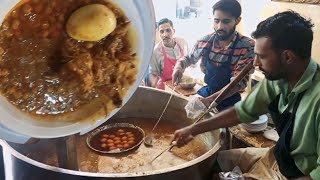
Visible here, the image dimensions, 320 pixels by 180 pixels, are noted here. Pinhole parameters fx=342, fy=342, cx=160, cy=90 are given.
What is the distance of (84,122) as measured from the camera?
116 centimetres

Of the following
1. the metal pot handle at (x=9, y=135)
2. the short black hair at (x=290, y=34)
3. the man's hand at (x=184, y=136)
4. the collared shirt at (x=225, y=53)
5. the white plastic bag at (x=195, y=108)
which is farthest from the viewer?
the collared shirt at (x=225, y=53)

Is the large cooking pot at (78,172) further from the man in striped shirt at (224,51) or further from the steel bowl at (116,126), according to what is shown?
the man in striped shirt at (224,51)

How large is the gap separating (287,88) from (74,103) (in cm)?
104

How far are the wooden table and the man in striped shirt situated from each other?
1.69ft

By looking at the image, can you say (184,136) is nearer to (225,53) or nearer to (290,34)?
(290,34)

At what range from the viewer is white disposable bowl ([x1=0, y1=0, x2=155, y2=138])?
1005 mm

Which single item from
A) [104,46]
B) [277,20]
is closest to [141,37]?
[104,46]

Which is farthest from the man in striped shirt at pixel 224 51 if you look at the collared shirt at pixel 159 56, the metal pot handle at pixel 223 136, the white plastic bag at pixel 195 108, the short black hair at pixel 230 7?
the collared shirt at pixel 159 56

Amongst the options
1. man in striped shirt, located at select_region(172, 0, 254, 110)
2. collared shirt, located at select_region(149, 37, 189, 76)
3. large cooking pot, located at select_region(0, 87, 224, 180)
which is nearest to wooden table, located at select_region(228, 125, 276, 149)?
large cooking pot, located at select_region(0, 87, 224, 180)

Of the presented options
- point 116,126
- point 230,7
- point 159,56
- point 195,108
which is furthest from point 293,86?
point 159,56

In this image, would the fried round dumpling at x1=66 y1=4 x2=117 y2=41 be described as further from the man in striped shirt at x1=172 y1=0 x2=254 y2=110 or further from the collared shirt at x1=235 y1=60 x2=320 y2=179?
the man in striped shirt at x1=172 y1=0 x2=254 y2=110

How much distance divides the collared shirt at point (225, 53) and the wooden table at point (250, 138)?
49cm

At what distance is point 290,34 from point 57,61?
3.44ft

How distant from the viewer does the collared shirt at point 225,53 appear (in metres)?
2.75
